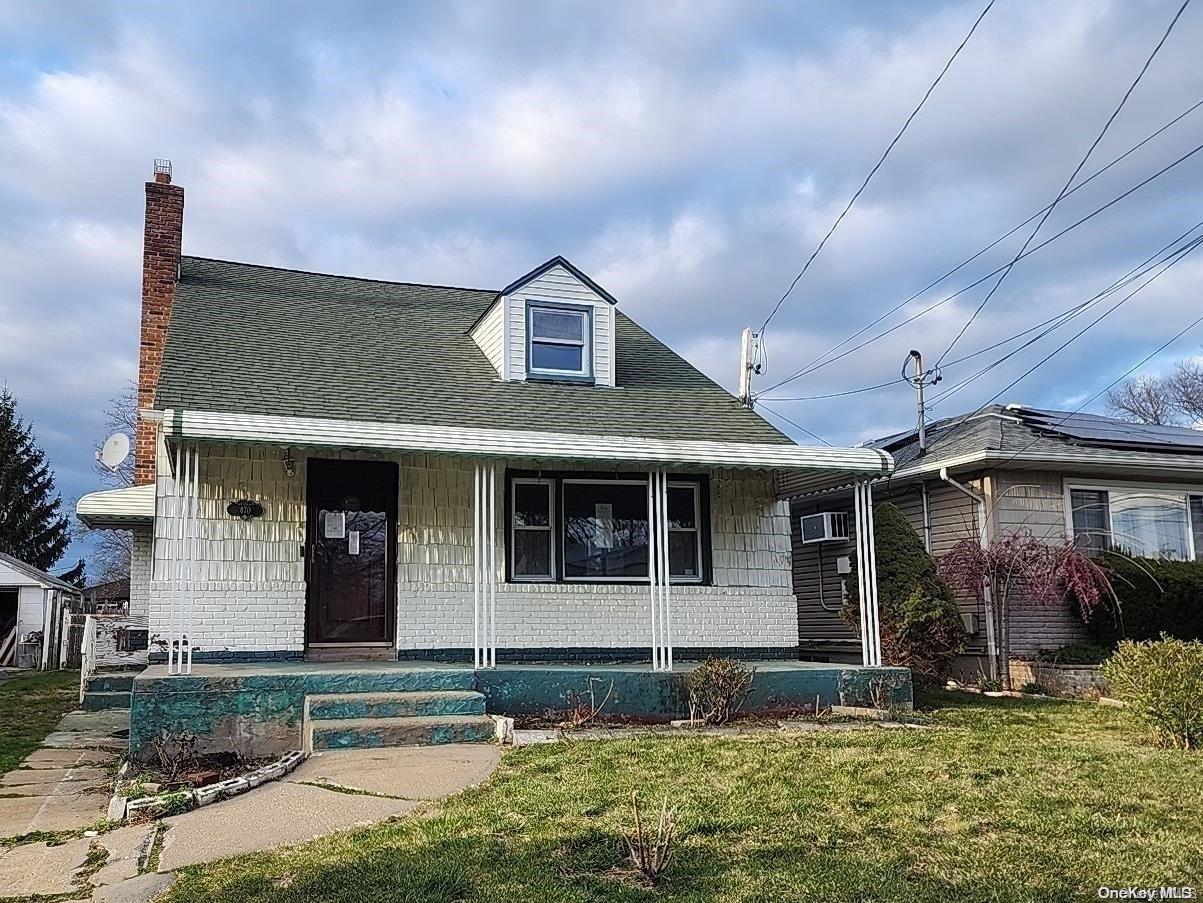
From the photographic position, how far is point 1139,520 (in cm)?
1426

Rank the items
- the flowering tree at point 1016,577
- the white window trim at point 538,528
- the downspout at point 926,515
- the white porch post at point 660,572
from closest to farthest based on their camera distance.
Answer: the white porch post at point 660,572, the white window trim at point 538,528, the flowering tree at point 1016,577, the downspout at point 926,515

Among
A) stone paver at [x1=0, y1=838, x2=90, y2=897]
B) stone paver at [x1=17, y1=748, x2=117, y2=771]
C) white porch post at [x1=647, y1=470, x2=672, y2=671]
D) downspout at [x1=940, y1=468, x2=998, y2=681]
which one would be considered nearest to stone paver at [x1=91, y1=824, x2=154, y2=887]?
stone paver at [x1=0, y1=838, x2=90, y2=897]

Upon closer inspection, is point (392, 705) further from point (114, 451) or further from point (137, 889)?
point (114, 451)

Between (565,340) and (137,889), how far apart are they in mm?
9417

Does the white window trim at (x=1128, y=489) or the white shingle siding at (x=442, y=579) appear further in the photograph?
the white window trim at (x=1128, y=489)

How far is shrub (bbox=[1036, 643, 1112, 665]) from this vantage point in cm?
1240

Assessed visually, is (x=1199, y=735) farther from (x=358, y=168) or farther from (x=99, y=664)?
(x=99, y=664)

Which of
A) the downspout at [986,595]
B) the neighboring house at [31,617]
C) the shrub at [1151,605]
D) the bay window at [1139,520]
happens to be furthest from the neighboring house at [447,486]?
the neighboring house at [31,617]

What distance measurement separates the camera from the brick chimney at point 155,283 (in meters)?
13.4

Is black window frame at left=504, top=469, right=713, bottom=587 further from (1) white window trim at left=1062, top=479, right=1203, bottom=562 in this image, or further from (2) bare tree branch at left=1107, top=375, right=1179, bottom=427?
(2) bare tree branch at left=1107, top=375, right=1179, bottom=427

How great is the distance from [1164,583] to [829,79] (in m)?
7.84

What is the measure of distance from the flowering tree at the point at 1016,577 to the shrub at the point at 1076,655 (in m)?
0.42

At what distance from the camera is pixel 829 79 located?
35.4 ft

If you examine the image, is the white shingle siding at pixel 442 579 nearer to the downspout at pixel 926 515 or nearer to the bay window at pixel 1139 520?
the downspout at pixel 926 515
